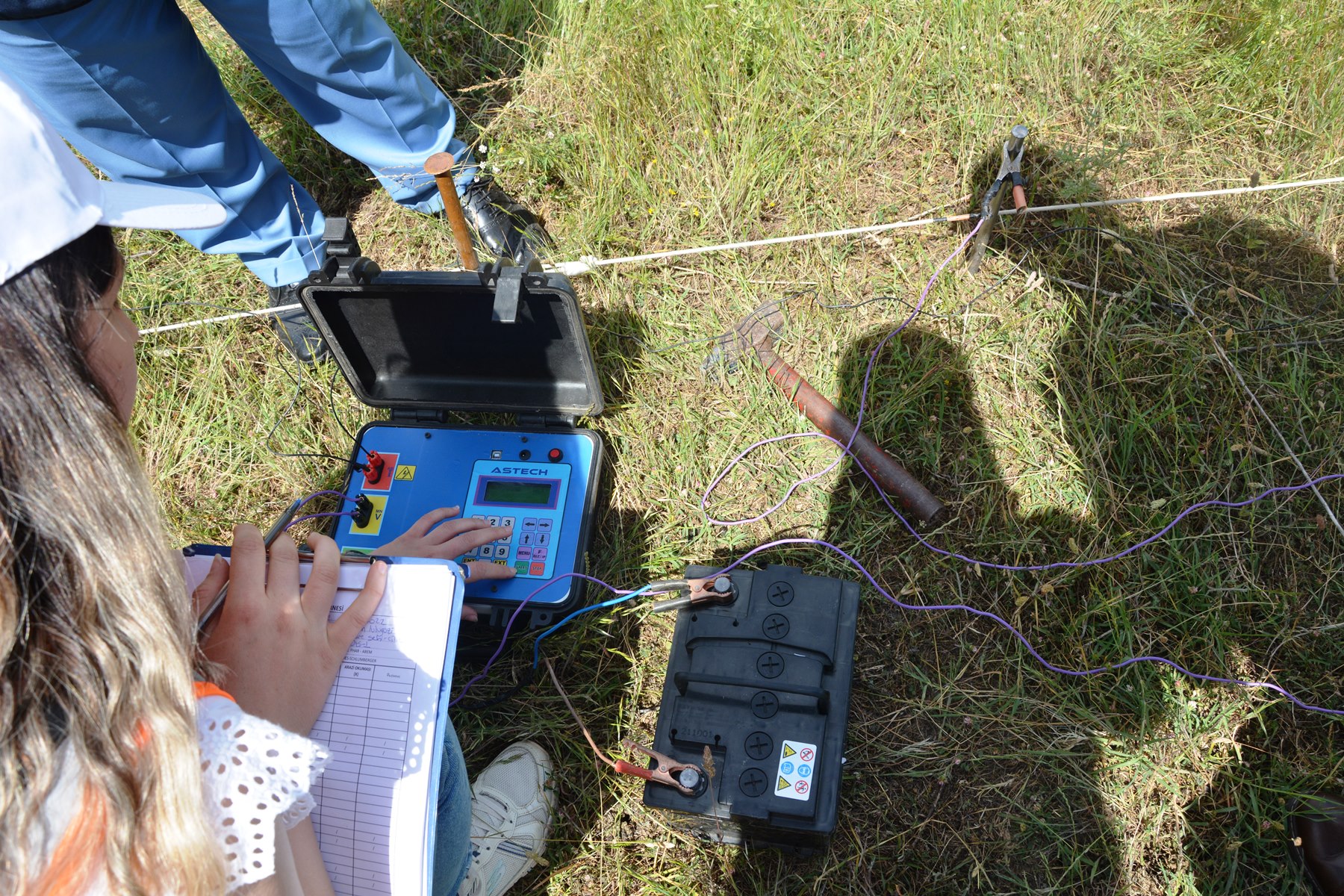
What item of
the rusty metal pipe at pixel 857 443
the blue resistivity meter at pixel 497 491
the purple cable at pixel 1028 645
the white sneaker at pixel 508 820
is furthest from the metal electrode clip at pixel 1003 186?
the white sneaker at pixel 508 820

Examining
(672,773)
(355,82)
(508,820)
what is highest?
(355,82)

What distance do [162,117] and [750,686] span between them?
66.3 inches

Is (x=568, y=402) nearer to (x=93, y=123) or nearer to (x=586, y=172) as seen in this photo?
(x=586, y=172)

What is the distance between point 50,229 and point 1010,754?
66.6 inches

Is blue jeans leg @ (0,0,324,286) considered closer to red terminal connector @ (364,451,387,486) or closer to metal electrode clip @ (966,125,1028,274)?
red terminal connector @ (364,451,387,486)

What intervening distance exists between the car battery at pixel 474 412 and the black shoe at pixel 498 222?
46cm

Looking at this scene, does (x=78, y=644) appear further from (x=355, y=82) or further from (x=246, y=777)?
(x=355, y=82)

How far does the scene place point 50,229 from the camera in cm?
76

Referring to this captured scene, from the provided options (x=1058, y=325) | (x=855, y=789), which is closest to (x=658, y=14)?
(x=1058, y=325)

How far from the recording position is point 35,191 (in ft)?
2.48

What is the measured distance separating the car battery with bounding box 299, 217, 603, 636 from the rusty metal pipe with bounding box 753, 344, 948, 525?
46cm

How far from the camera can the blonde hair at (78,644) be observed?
704 mm

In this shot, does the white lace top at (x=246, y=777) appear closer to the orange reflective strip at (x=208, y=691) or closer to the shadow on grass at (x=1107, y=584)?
the orange reflective strip at (x=208, y=691)

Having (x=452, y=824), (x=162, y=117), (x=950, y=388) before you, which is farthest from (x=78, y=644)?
(x=950, y=388)
